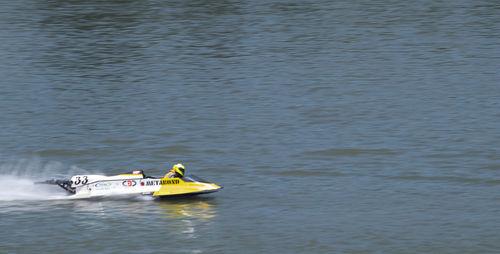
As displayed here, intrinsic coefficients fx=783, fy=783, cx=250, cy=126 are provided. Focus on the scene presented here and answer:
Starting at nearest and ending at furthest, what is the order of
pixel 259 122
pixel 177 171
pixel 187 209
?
pixel 187 209
pixel 177 171
pixel 259 122

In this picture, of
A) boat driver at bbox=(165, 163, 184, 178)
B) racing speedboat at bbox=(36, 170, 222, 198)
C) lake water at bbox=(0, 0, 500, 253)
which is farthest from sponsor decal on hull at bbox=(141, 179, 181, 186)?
lake water at bbox=(0, 0, 500, 253)

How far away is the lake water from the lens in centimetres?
2747

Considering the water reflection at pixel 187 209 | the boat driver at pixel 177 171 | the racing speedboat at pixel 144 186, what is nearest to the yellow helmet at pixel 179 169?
the boat driver at pixel 177 171

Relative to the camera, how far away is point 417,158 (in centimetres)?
3566

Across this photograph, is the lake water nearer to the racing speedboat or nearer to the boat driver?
the racing speedboat

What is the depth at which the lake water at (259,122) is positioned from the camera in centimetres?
2747

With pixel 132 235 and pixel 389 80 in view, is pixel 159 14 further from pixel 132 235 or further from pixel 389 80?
pixel 132 235

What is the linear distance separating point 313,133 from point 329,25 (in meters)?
27.0

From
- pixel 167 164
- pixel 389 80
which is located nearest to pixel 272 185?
pixel 167 164

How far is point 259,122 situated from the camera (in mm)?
42562

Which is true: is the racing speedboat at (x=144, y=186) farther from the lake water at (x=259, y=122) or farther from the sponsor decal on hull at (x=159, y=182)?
the lake water at (x=259, y=122)

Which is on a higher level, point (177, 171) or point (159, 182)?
point (177, 171)

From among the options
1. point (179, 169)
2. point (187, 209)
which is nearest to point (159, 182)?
point (179, 169)

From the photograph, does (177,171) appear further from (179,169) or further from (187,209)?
(187,209)
